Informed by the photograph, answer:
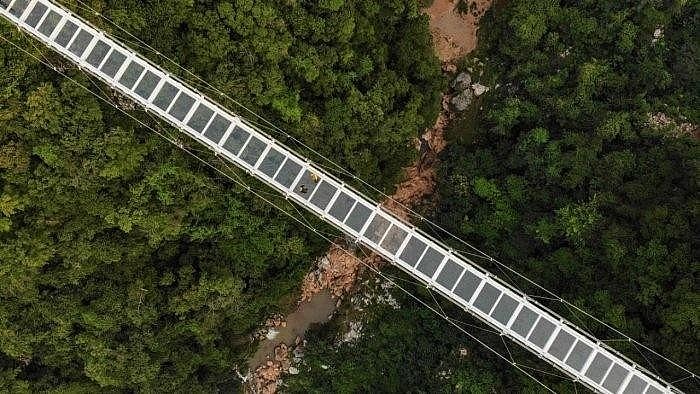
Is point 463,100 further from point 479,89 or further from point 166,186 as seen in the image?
point 166,186

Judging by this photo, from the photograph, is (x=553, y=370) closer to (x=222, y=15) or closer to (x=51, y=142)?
(x=222, y=15)

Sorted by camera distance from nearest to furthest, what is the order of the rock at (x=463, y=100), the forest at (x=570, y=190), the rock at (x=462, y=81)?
the forest at (x=570, y=190) < the rock at (x=463, y=100) < the rock at (x=462, y=81)

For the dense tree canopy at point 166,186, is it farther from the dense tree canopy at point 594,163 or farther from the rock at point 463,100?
the dense tree canopy at point 594,163

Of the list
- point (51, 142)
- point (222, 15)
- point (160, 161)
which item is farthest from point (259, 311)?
point (222, 15)

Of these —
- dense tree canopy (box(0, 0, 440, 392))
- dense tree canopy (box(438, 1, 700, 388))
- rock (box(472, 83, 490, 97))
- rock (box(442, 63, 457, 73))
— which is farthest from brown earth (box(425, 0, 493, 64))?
dense tree canopy (box(0, 0, 440, 392))

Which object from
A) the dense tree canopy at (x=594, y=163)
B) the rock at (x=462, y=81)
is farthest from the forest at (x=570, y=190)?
the rock at (x=462, y=81)

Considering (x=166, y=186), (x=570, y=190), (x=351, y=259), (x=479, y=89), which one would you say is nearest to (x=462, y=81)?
(x=479, y=89)
